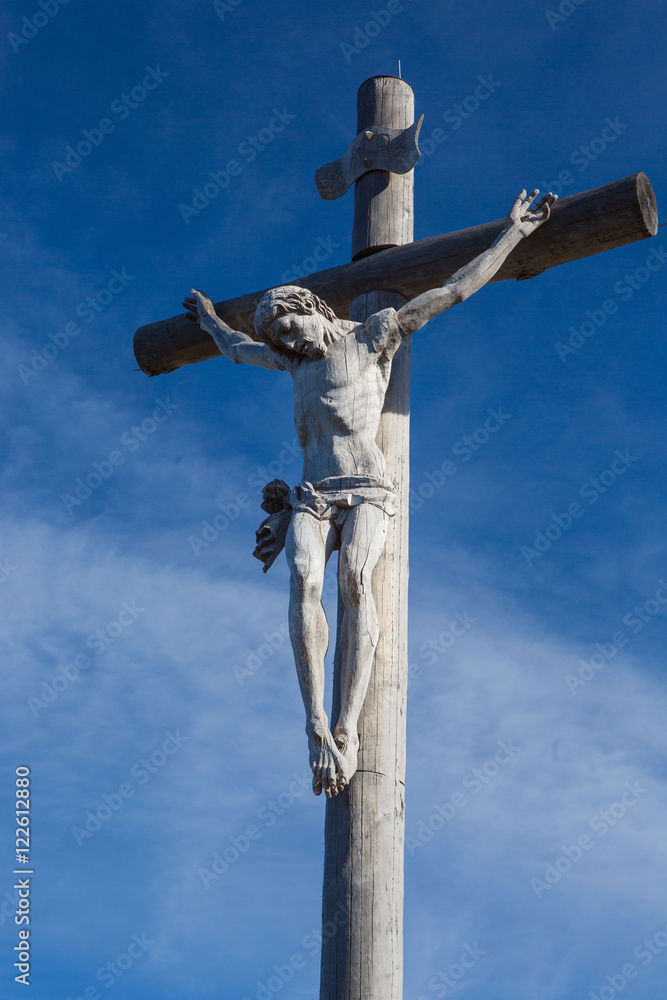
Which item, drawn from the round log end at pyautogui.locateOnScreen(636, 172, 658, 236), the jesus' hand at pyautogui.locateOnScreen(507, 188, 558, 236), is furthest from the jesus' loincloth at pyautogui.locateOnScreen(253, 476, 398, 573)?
the round log end at pyautogui.locateOnScreen(636, 172, 658, 236)

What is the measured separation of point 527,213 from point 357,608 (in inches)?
102

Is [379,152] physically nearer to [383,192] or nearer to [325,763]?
[383,192]

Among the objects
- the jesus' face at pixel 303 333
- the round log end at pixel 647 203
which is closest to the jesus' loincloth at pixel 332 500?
the jesus' face at pixel 303 333

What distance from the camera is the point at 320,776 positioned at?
238 inches

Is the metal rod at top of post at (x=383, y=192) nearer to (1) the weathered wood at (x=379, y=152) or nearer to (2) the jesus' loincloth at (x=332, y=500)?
(1) the weathered wood at (x=379, y=152)

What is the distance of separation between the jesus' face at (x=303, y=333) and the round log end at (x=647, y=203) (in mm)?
1890

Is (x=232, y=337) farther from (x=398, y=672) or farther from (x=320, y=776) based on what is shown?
(x=320, y=776)

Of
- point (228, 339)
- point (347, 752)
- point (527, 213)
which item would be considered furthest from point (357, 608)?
point (527, 213)

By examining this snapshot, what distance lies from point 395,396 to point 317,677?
5.79 feet

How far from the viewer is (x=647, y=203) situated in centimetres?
724

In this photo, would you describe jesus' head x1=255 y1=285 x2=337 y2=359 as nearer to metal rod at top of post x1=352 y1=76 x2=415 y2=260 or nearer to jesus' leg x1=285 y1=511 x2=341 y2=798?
metal rod at top of post x1=352 y1=76 x2=415 y2=260

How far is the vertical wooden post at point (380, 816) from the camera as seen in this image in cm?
595

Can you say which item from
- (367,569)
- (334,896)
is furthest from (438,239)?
(334,896)

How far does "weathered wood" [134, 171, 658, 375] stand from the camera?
7.21m
